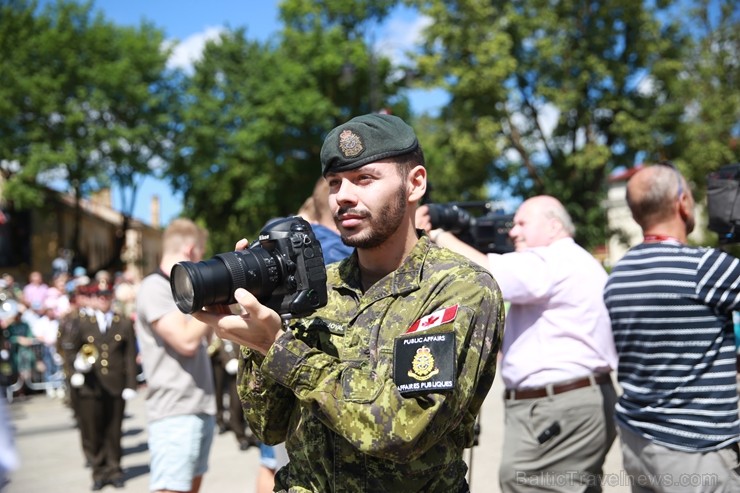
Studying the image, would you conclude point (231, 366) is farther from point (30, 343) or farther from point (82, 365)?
point (30, 343)

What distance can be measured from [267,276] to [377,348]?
375mm

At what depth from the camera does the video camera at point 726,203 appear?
3596mm

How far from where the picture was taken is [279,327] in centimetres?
214

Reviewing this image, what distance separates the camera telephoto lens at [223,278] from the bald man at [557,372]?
1773 millimetres

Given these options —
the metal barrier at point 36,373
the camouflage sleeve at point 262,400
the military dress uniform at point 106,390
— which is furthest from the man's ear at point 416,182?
the metal barrier at point 36,373

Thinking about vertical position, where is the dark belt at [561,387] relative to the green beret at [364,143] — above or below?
below

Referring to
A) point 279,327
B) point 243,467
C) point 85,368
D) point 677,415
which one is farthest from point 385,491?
point 85,368

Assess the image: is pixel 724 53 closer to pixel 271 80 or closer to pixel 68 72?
pixel 271 80

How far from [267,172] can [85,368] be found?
24.6 metres

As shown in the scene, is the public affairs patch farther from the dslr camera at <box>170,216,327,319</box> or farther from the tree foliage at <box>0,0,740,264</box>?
the tree foliage at <box>0,0,740,264</box>

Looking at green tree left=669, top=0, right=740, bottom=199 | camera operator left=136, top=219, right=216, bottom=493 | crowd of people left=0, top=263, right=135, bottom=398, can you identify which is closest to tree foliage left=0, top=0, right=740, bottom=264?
green tree left=669, top=0, right=740, bottom=199

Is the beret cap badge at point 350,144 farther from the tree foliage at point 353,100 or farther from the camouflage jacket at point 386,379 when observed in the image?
the tree foliage at point 353,100

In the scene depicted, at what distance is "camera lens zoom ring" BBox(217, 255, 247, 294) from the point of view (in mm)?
2100

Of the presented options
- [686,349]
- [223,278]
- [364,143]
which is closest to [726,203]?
[686,349]
